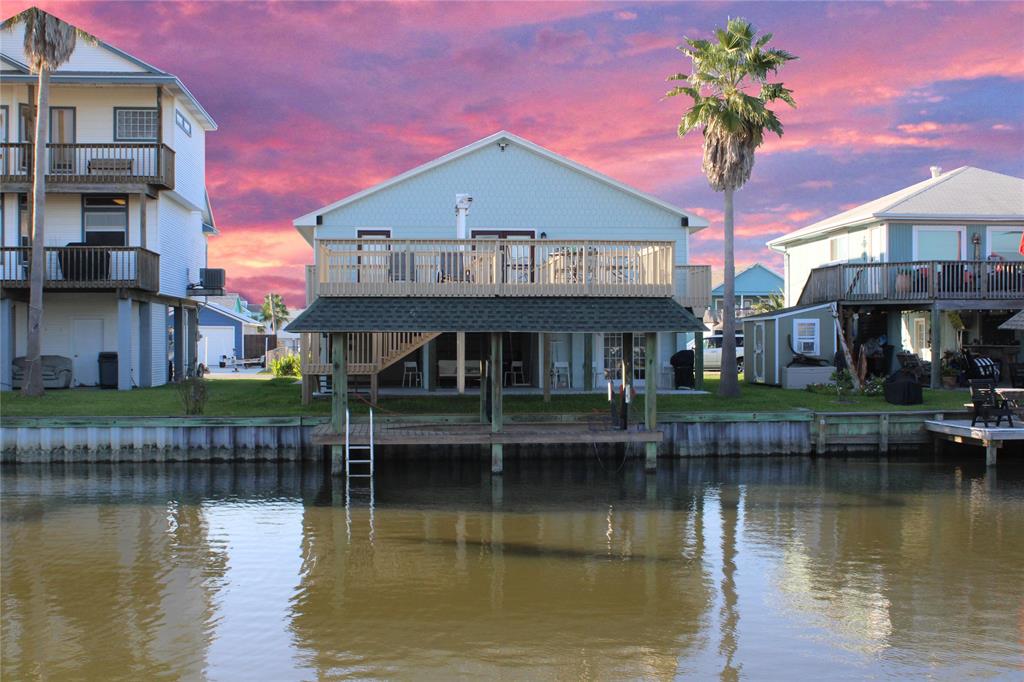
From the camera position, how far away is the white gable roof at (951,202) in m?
29.3

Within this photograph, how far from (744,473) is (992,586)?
28.4 ft

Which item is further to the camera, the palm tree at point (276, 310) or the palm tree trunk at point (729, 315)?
the palm tree at point (276, 310)

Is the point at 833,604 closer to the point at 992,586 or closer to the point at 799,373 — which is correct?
the point at 992,586

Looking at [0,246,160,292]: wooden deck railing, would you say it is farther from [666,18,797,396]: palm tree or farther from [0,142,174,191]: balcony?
[666,18,797,396]: palm tree

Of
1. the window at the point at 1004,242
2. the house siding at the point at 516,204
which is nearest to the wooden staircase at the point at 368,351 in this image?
the house siding at the point at 516,204

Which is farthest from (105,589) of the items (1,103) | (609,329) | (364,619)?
(1,103)

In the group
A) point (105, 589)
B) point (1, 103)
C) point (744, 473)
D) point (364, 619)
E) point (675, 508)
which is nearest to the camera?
point (364, 619)

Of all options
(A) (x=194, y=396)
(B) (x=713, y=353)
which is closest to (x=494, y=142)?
(A) (x=194, y=396)

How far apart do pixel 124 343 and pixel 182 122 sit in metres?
8.76

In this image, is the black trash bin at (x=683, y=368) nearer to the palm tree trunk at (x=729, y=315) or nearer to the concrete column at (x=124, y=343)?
the palm tree trunk at (x=729, y=315)

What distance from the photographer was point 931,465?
21.0 metres

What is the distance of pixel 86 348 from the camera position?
28.4 m

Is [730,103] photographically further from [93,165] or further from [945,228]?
[93,165]

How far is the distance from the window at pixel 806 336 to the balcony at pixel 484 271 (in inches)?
449
